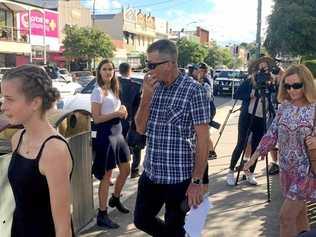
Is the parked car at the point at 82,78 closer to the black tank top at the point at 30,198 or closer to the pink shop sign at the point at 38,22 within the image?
the pink shop sign at the point at 38,22

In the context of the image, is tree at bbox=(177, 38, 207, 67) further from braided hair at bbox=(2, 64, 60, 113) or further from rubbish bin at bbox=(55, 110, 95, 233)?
braided hair at bbox=(2, 64, 60, 113)

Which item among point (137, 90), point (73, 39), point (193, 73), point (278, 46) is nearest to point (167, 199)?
point (137, 90)

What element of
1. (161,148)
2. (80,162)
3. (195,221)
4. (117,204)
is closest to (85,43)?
(117,204)

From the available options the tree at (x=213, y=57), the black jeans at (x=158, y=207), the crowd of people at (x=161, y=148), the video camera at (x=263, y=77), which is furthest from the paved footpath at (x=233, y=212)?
the tree at (x=213, y=57)

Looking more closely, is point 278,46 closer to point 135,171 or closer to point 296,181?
point 135,171

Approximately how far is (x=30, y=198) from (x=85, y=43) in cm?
4629

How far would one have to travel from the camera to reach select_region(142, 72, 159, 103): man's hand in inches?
143

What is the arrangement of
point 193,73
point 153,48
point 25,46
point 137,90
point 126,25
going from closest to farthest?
1. point 153,48
2. point 137,90
3. point 193,73
4. point 25,46
5. point 126,25

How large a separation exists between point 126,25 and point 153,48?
67.4m

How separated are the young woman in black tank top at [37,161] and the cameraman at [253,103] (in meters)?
4.71

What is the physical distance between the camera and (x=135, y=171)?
7539 millimetres

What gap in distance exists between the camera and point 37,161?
235 centimetres

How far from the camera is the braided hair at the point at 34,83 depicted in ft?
7.80

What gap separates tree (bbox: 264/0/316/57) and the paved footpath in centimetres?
2114
